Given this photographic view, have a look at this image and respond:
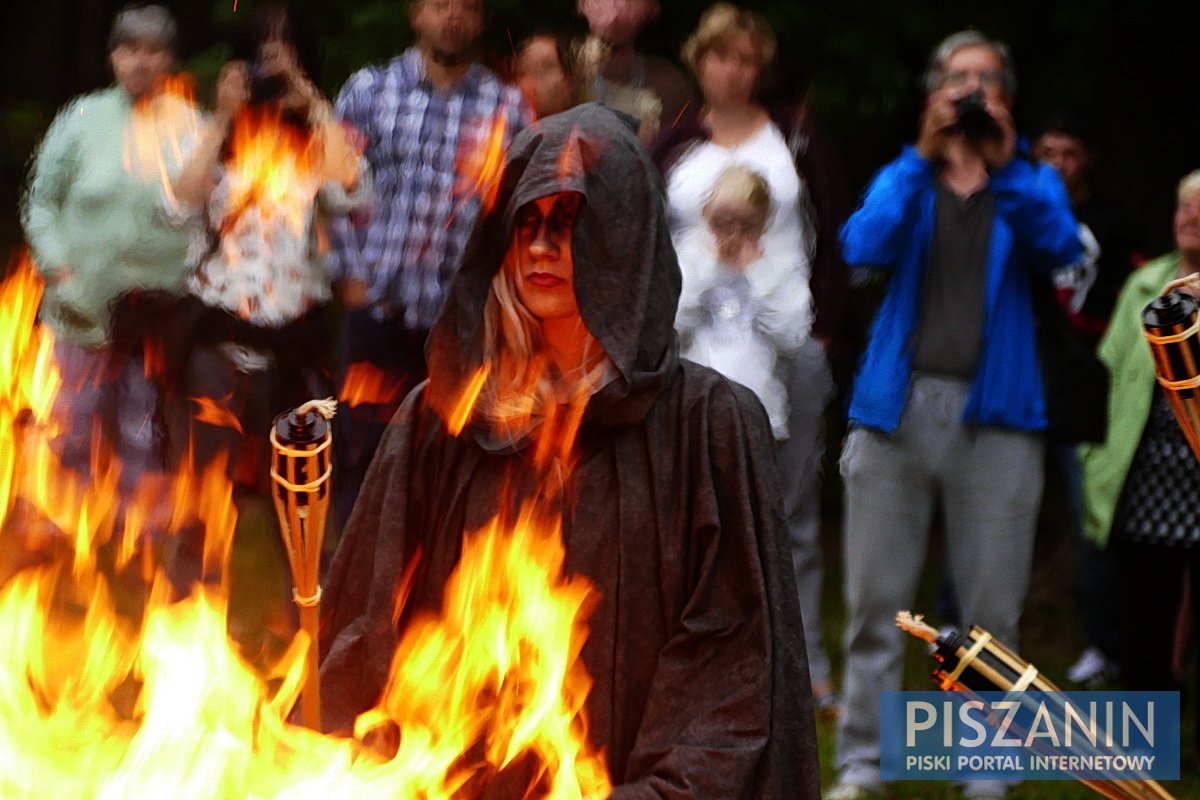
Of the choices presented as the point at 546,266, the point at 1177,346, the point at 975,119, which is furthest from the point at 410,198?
the point at 1177,346

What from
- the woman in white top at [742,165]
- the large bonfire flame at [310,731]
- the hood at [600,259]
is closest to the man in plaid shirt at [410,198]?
the woman in white top at [742,165]

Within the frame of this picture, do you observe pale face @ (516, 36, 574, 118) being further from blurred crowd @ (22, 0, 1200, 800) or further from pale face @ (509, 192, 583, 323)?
pale face @ (509, 192, 583, 323)

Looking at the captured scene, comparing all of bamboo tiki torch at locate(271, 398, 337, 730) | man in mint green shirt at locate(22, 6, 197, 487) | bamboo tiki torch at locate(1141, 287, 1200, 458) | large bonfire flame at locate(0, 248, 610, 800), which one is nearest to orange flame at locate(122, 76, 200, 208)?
man in mint green shirt at locate(22, 6, 197, 487)

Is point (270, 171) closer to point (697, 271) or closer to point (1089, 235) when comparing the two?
point (697, 271)

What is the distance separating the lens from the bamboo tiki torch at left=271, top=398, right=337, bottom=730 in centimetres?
349

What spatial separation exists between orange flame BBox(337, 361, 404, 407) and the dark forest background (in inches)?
110

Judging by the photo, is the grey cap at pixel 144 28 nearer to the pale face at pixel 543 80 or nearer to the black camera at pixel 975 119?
the pale face at pixel 543 80

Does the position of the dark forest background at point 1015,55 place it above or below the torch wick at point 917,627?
above

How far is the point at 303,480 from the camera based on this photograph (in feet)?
11.5

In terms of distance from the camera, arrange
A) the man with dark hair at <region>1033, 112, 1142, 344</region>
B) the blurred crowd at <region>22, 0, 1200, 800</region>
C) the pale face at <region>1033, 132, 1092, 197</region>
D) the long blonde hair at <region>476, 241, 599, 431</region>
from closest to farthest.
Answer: the long blonde hair at <region>476, 241, 599, 431</region> → the blurred crowd at <region>22, 0, 1200, 800</region> → the man with dark hair at <region>1033, 112, 1142, 344</region> → the pale face at <region>1033, 132, 1092, 197</region>

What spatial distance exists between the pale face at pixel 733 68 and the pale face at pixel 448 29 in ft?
2.48

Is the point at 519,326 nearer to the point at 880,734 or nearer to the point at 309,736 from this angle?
the point at 309,736

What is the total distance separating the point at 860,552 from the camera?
228 inches

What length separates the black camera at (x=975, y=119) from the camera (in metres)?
5.45
